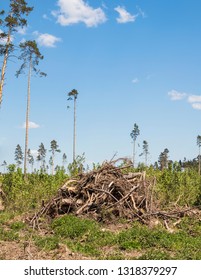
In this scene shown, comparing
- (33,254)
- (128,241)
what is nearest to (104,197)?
(128,241)

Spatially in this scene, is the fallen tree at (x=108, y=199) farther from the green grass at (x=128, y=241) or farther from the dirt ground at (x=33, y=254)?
the dirt ground at (x=33, y=254)

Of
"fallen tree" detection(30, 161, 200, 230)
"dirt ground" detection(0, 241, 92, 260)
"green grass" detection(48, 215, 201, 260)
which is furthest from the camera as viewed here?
"fallen tree" detection(30, 161, 200, 230)

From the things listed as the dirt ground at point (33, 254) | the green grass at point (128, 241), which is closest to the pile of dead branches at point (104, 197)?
the green grass at point (128, 241)

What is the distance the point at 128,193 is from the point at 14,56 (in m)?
20.1

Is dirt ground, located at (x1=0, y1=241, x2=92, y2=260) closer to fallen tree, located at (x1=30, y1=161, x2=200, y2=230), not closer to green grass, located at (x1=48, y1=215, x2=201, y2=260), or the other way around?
green grass, located at (x1=48, y1=215, x2=201, y2=260)

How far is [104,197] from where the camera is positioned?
1439cm

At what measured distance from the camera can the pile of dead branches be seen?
14094 mm

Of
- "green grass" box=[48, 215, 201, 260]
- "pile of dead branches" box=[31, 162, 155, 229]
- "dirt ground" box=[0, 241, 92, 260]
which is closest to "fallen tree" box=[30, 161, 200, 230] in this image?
"pile of dead branches" box=[31, 162, 155, 229]

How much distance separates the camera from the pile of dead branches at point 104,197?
14.1 metres

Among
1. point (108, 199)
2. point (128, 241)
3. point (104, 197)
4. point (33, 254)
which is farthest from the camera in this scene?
point (108, 199)

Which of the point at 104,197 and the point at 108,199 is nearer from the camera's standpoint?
the point at 104,197

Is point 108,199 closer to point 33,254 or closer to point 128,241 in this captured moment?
point 128,241
